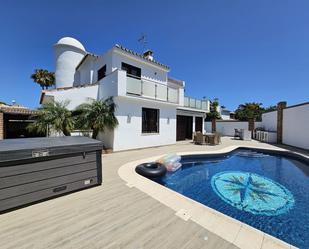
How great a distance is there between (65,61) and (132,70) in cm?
943

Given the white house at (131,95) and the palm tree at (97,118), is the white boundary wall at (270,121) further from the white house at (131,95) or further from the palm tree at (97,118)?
the palm tree at (97,118)

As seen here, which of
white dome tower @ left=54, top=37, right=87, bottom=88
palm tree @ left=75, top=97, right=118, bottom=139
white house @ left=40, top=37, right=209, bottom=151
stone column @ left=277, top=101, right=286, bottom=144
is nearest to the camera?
palm tree @ left=75, top=97, right=118, bottom=139

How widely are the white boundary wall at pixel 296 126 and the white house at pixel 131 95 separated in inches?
331

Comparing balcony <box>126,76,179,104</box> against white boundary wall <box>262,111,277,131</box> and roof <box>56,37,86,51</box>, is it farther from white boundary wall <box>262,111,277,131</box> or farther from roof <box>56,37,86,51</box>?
white boundary wall <box>262,111,277,131</box>

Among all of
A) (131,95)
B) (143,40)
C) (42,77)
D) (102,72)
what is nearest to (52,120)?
A: (131,95)

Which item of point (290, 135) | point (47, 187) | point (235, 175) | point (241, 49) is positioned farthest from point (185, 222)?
point (290, 135)

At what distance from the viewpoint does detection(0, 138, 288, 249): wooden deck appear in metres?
2.17

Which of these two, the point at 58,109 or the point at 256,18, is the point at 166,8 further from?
the point at 58,109

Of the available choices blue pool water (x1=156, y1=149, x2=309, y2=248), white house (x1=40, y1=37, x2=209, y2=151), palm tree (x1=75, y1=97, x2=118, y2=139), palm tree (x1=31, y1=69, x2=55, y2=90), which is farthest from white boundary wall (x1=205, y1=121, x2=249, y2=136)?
palm tree (x1=31, y1=69, x2=55, y2=90)

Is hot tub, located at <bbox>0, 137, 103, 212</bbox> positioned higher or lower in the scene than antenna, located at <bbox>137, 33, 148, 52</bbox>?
lower

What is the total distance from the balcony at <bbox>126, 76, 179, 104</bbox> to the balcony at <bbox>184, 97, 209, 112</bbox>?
2.61 metres

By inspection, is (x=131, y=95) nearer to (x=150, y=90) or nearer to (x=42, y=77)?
(x=150, y=90)

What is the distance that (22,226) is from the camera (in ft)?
8.30

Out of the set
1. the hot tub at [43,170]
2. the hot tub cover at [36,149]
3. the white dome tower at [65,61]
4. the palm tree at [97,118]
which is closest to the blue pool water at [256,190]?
the hot tub at [43,170]
